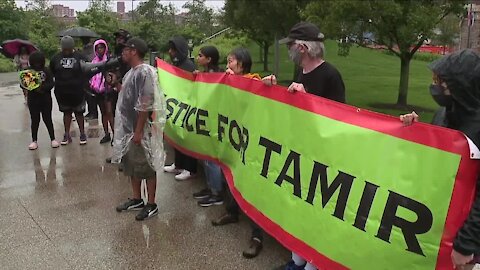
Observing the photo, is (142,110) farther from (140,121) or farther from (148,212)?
(148,212)

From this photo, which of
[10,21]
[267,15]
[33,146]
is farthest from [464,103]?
[10,21]

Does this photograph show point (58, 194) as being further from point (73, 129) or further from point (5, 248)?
point (73, 129)

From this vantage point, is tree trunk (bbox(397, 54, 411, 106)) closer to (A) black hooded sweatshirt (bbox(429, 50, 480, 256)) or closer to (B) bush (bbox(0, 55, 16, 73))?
(A) black hooded sweatshirt (bbox(429, 50, 480, 256))

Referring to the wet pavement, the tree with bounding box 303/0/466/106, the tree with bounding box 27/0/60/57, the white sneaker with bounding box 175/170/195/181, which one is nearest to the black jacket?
the wet pavement

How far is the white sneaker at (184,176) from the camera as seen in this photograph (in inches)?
222

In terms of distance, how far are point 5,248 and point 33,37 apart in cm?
3008

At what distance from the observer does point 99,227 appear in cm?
432

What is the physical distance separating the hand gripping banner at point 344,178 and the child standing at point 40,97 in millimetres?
3556

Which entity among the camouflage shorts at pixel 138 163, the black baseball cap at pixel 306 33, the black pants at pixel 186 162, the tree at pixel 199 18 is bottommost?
the black pants at pixel 186 162

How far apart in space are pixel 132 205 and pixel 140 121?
3.01ft

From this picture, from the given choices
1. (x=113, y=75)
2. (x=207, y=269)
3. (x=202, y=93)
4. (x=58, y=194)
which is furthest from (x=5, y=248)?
(x=113, y=75)

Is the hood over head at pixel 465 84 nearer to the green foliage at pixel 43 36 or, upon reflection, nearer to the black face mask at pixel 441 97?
the black face mask at pixel 441 97

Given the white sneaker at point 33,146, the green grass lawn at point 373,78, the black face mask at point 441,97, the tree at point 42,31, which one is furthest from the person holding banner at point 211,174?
the tree at point 42,31

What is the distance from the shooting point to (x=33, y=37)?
30.9 m
